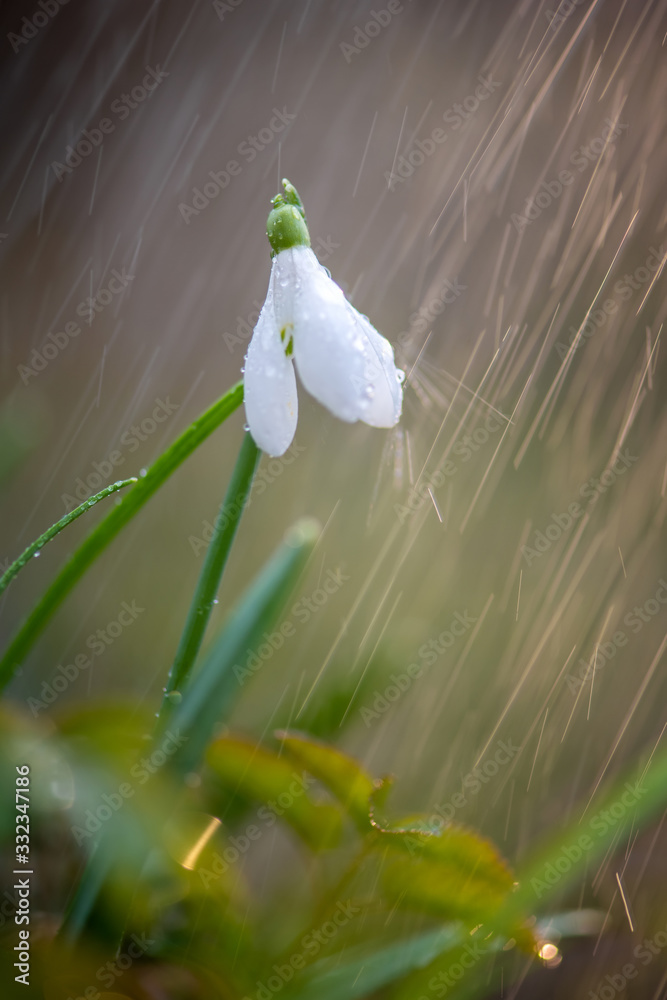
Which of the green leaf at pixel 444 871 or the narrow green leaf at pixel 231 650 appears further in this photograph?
the narrow green leaf at pixel 231 650

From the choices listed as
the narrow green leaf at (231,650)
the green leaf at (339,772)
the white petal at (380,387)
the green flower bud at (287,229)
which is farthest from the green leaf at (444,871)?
the green flower bud at (287,229)

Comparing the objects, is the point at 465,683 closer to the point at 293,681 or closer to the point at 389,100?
the point at 293,681

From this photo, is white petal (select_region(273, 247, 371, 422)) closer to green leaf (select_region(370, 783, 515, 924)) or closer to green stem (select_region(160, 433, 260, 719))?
green stem (select_region(160, 433, 260, 719))

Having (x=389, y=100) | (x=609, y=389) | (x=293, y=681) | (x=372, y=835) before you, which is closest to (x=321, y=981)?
(x=372, y=835)

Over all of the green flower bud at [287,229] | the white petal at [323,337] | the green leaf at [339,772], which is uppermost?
the green flower bud at [287,229]

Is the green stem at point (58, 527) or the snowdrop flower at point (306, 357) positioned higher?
the snowdrop flower at point (306, 357)

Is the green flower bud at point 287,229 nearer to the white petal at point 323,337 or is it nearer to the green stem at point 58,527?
the white petal at point 323,337
